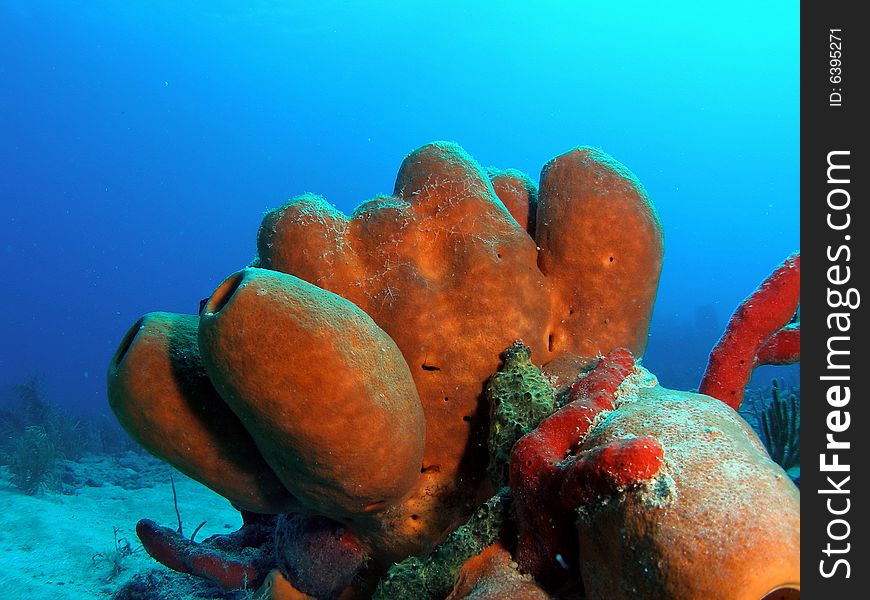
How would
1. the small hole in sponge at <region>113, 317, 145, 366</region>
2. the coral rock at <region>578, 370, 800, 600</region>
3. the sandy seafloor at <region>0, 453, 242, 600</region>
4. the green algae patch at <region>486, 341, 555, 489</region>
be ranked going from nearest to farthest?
the coral rock at <region>578, 370, 800, 600</region>, the small hole in sponge at <region>113, 317, 145, 366</region>, the green algae patch at <region>486, 341, 555, 489</region>, the sandy seafloor at <region>0, 453, 242, 600</region>

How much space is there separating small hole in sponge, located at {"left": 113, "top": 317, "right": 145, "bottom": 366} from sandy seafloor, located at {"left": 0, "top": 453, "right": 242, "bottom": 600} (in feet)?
15.7

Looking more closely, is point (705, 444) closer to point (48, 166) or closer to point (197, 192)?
point (48, 166)

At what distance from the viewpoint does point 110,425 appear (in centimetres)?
1738

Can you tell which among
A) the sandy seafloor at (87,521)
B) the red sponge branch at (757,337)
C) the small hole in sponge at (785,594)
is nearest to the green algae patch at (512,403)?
the red sponge branch at (757,337)

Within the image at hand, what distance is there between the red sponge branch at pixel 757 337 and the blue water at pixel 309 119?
46775mm

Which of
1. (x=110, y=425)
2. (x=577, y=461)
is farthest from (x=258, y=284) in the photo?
(x=110, y=425)

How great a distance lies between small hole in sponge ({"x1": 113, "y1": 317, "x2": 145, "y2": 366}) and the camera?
2430 mm

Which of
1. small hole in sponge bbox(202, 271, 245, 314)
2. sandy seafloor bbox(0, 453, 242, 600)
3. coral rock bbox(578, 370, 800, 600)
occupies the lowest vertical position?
sandy seafloor bbox(0, 453, 242, 600)

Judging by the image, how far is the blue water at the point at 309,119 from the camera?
2657 inches

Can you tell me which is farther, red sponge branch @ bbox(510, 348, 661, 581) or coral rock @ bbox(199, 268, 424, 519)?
coral rock @ bbox(199, 268, 424, 519)

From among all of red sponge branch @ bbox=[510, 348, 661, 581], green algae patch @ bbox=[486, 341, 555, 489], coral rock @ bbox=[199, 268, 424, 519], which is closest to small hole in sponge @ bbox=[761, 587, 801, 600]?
red sponge branch @ bbox=[510, 348, 661, 581]

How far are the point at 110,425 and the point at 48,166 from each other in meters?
95.1

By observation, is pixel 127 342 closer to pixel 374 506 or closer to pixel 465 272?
pixel 374 506

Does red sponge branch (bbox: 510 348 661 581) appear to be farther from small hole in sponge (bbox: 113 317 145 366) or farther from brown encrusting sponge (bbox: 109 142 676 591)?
small hole in sponge (bbox: 113 317 145 366)
